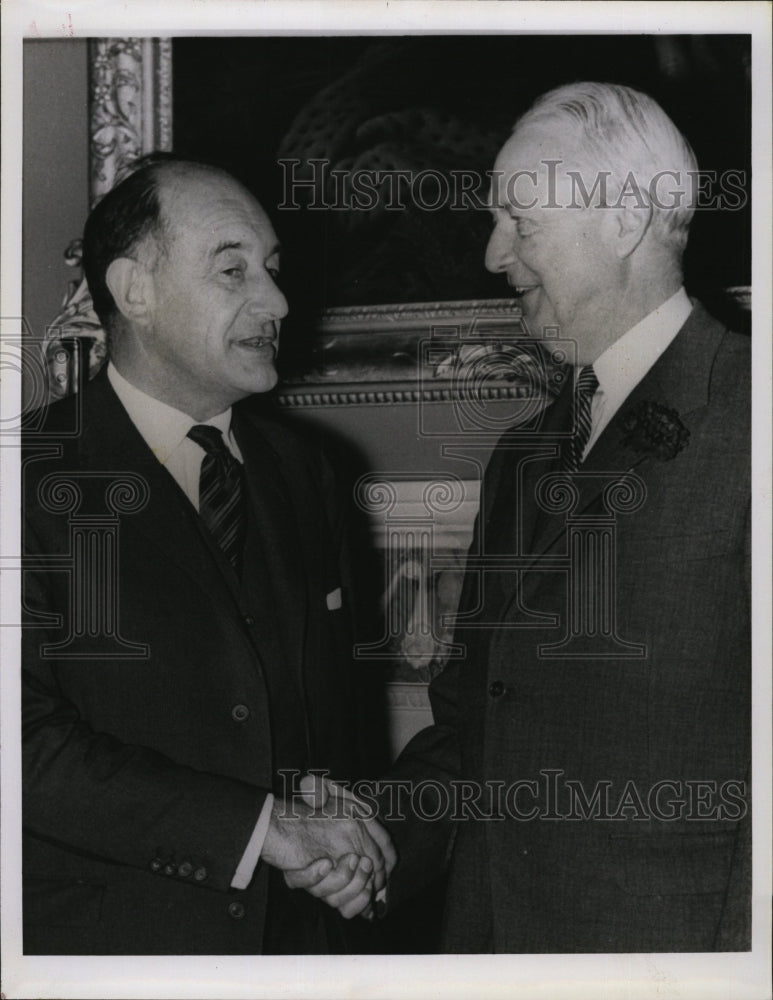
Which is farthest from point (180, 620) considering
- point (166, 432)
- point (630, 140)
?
point (630, 140)

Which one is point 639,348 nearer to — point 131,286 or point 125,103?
point 131,286

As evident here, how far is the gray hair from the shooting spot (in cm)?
238

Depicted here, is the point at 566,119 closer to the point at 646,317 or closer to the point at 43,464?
the point at 646,317

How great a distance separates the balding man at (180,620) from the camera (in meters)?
2.29

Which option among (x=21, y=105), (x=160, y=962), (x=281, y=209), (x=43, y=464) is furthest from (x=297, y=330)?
(x=160, y=962)

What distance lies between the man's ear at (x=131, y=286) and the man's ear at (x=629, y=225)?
960mm

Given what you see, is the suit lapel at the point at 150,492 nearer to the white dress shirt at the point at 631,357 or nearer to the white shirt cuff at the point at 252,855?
the white shirt cuff at the point at 252,855

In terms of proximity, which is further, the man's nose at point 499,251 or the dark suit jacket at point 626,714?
the man's nose at point 499,251

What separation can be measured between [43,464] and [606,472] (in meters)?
1.16

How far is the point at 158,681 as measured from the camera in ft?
7.57

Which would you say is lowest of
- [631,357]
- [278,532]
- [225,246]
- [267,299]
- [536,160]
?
[278,532]

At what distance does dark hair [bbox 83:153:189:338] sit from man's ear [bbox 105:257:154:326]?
1 cm

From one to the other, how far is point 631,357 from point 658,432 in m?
0.17

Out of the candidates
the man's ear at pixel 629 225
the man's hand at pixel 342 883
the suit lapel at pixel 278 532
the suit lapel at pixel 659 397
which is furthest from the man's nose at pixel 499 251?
the man's hand at pixel 342 883
